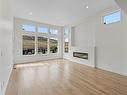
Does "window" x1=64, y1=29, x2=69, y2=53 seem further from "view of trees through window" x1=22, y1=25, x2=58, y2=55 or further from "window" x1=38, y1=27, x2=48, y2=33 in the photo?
"window" x1=38, y1=27, x2=48, y2=33

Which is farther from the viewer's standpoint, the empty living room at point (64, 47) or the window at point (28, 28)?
the window at point (28, 28)

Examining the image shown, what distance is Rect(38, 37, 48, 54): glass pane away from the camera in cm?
786

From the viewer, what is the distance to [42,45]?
8.05m

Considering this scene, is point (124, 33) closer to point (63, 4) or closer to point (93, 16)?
point (93, 16)

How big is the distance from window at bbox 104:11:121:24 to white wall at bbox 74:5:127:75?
183 millimetres

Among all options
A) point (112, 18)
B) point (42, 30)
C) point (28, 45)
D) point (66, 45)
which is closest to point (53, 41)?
point (66, 45)

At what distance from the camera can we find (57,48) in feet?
29.4

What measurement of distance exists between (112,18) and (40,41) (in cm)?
536

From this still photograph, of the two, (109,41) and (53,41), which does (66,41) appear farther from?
(109,41)

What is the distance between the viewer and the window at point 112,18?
4.44 meters

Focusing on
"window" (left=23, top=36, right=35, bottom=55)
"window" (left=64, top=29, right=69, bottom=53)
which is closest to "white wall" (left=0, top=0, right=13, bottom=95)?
"window" (left=23, top=36, right=35, bottom=55)

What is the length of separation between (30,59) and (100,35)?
16.7ft

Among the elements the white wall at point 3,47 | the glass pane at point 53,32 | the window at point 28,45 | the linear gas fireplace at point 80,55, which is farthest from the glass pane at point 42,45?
the white wall at point 3,47

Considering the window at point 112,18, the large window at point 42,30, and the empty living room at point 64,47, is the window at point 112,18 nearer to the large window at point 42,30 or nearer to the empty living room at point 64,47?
the empty living room at point 64,47
